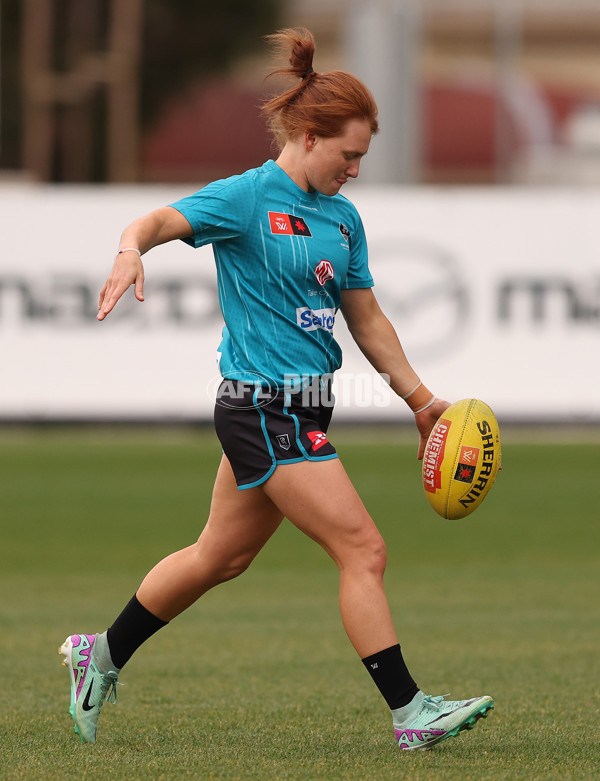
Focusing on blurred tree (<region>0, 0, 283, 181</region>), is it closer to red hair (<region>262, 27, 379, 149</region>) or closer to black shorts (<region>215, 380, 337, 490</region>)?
red hair (<region>262, 27, 379, 149</region>)

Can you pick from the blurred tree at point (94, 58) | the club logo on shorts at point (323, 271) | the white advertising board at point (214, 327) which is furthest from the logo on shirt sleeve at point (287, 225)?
the blurred tree at point (94, 58)

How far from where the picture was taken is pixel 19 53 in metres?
34.3

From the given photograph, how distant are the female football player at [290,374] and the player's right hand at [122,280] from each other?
95mm

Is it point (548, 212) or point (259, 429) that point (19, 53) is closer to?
point (548, 212)

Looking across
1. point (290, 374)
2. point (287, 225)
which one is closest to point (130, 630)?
point (290, 374)

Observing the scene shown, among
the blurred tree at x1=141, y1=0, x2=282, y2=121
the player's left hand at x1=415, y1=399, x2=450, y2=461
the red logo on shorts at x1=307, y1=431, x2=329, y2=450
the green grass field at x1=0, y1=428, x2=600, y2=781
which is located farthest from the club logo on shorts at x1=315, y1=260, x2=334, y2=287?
the blurred tree at x1=141, y1=0, x2=282, y2=121

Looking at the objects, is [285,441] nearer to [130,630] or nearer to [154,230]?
[154,230]

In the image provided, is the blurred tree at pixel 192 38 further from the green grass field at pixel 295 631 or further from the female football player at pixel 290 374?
the female football player at pixel 290 374

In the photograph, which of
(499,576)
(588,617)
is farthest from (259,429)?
(499,576)

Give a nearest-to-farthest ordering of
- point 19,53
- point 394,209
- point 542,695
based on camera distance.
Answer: point 542,695 < point 394,209 < point 19,53

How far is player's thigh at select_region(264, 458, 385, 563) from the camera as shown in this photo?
16.5ft

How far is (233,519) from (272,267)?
92 cm

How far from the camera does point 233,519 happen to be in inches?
208

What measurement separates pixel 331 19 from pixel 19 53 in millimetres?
15947
